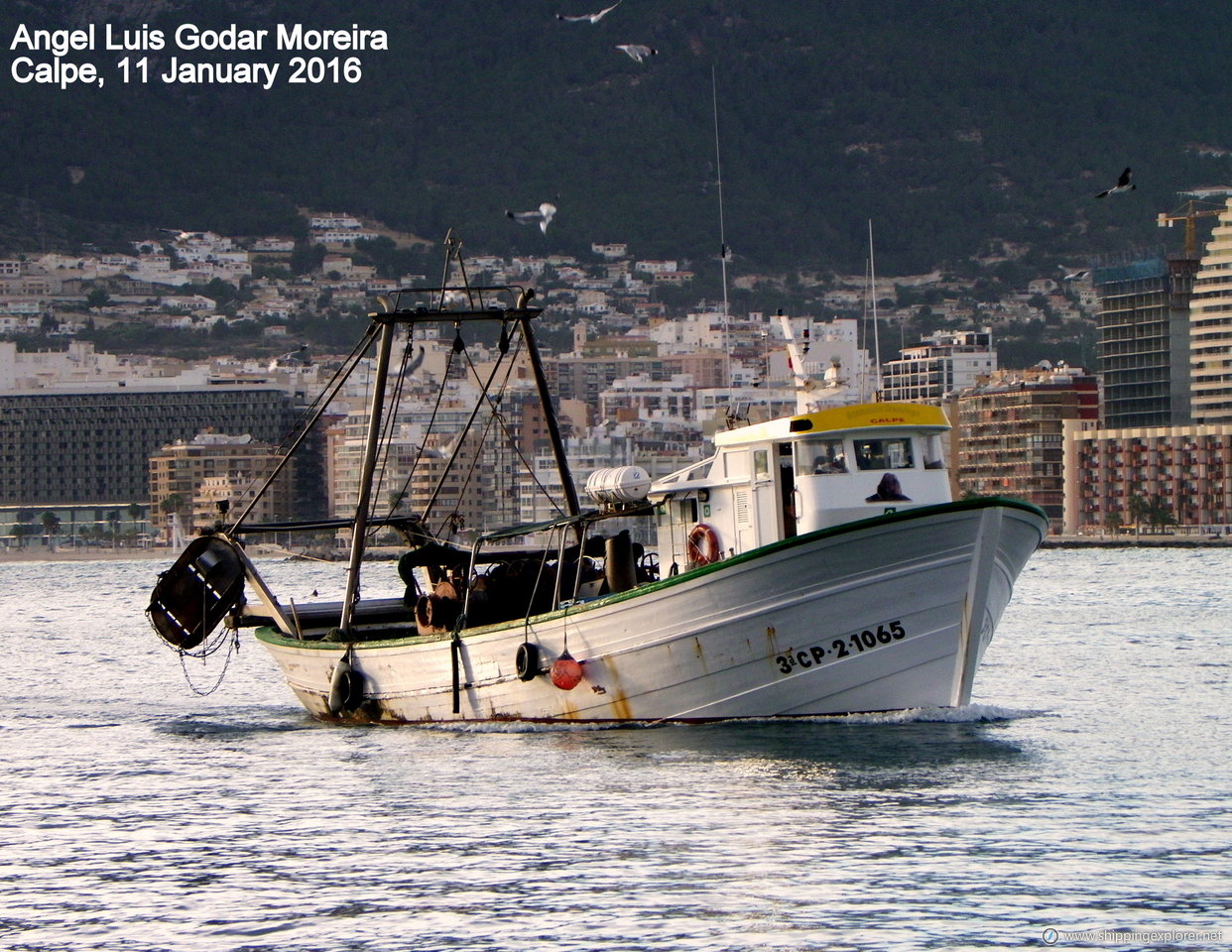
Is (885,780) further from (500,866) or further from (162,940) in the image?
(162,940)

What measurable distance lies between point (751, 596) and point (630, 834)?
518cm

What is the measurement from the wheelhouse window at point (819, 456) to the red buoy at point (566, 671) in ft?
13.5

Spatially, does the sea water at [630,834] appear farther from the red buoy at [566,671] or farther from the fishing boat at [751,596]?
the red buoy at [566,671]

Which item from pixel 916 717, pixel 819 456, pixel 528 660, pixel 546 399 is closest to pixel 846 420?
pixel 819 456

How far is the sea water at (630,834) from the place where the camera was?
22281mm

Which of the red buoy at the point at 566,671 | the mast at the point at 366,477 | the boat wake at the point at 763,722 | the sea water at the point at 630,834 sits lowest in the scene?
the sea water at the point at 630,834

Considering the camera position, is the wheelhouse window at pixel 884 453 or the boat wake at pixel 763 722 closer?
the boat wake at pixel 763 722

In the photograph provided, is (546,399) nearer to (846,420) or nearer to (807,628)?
(846,420)

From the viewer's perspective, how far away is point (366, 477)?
35750mm

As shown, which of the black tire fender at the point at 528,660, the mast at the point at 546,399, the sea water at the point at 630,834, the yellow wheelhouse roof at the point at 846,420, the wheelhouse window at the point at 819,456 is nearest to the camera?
the sea water at the point at 630,834

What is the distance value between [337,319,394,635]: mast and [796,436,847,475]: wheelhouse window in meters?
6.55

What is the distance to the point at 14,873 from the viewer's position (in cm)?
2602

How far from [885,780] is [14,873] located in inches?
420

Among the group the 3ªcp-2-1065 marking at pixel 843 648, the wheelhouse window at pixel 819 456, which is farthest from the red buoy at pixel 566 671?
the wheelhouse window at pixel 819 456
